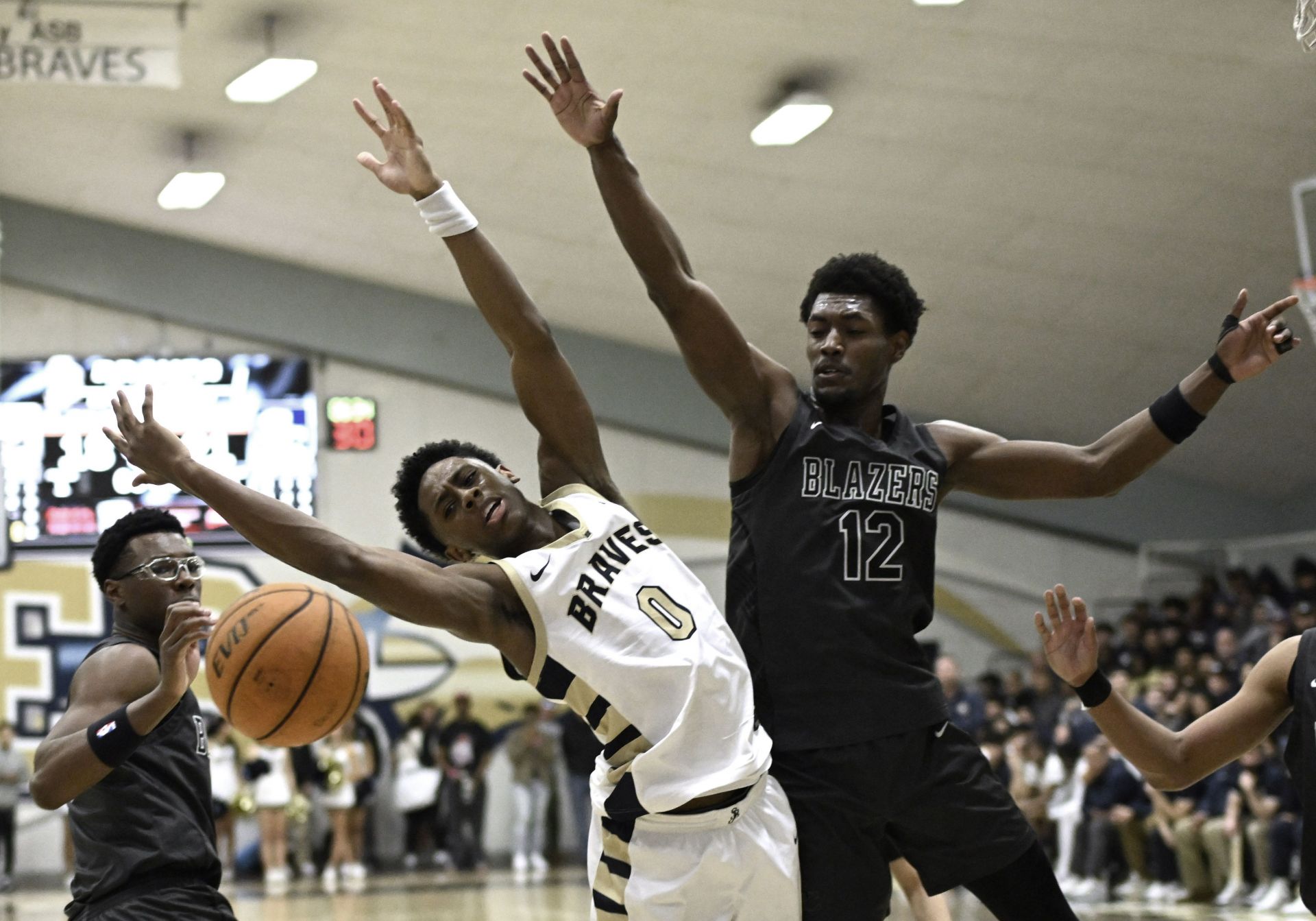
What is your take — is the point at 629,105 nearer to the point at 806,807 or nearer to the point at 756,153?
the point at 756,153

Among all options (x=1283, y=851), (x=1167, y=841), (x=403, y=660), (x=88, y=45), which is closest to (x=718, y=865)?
(x=88, y=45)

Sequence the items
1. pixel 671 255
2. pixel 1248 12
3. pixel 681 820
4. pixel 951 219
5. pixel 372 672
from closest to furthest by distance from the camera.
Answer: pixel 681 820 → pixel 671 255 → pixel 1248 12 → pixel 951 219 → pixel 372 672

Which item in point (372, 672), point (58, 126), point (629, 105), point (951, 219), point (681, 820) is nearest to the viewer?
point (681, 820)

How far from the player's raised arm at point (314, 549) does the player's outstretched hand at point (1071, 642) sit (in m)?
1.26

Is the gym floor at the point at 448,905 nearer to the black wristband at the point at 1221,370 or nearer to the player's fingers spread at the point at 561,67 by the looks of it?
the black wristband at the point at 1221,370

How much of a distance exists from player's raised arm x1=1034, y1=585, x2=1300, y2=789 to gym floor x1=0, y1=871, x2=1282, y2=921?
710cm

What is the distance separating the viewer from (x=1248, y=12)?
420 inches

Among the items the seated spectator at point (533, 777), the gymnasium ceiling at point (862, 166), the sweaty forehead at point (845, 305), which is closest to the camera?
the sweaty forehead at point (845, 305)

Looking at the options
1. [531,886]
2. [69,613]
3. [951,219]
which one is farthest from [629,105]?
[69,613]

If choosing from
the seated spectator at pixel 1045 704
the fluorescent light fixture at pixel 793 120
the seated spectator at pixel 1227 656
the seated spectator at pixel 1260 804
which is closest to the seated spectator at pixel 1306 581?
the seated spectator at pixel 1227 656

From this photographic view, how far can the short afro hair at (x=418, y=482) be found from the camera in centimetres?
403

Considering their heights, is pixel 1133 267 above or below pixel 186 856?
above

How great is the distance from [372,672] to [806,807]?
1488 centimetres

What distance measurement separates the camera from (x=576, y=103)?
400cm
